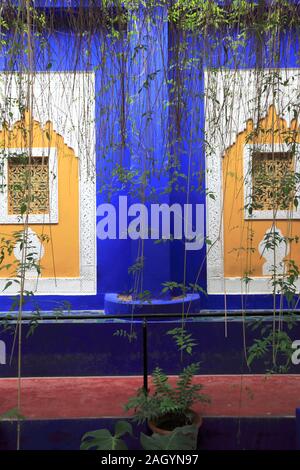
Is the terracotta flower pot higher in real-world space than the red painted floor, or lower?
higher

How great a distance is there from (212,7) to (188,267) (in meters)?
2.70

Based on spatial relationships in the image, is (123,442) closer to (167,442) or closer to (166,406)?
(167,442)

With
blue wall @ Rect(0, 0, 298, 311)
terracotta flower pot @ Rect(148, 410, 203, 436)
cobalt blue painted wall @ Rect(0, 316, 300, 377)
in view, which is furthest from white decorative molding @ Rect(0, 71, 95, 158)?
terracotta flower pot @ Rect(148, 410, 203, 436)

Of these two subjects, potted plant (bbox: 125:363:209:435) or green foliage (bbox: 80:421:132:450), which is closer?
green foliage (bbox: 80:421:132:450)

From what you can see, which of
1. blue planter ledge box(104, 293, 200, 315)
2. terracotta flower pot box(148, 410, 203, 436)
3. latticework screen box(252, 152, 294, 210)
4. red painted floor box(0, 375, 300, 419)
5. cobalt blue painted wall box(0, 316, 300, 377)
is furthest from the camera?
blue planter ledge box(104, 293, 200, 315)

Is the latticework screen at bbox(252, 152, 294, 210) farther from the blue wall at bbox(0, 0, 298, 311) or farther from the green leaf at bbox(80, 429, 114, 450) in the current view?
the green leaf at bbox(80, 429, 114, 450)

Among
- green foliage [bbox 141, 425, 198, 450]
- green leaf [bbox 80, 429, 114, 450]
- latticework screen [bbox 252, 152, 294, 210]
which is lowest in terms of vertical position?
green foliage [bbox 141, 425, 198, 450]

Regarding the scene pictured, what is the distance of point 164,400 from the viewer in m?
2.52

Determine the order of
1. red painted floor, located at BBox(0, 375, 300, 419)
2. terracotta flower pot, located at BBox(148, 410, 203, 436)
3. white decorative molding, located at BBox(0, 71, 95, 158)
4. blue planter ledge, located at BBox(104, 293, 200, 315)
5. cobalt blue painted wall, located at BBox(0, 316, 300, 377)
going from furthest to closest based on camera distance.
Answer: blue planter ledge, located at BBox(104, 293, 200, 315)
cobalt blue painted wall, located at BBox(0, 316, 300, 377)
red painted floor, located at BBox(0, 375, 300, 419)
terracotta flower pot, located at BBox(148, 410, 203, 436)
white decorative molding, located at BBox(0, 71, 95, 158)

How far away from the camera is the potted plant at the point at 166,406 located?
249cm

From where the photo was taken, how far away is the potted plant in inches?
98.1

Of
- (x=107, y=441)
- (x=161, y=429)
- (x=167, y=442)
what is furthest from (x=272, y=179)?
(x=161, y=429)

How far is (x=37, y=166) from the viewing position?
13.7 ft

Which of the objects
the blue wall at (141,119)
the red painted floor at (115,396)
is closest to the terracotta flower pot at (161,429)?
the red painted floor at (115,396)
